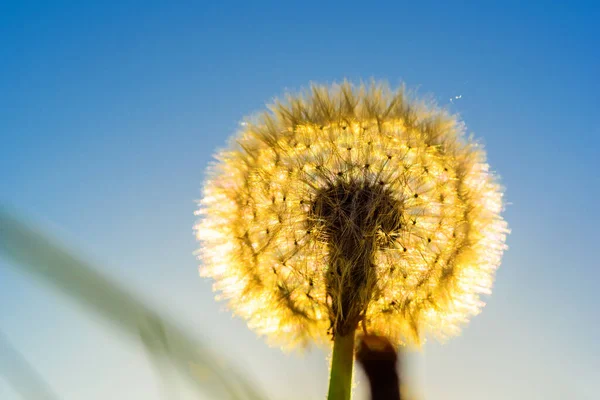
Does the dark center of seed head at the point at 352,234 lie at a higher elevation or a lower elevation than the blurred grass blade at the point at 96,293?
higher

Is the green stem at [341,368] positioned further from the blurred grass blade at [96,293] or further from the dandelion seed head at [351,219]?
the blurred grass blade at [96,293]


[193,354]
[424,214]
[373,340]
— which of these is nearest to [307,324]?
[424,214]

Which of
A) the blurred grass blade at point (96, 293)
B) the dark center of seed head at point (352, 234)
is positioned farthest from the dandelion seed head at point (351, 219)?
the blurred grass blade at point (96, 293)

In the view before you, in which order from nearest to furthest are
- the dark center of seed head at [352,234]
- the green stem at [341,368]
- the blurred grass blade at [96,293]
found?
the blurred grass blade at [96,293], the green stem at [341,368], the dark center of seed head at [352,234]

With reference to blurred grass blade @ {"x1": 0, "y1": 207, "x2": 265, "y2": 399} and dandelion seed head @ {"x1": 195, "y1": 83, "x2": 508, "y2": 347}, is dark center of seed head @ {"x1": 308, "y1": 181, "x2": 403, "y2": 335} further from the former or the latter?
blurred grass blade @ {"x1": 0, "y1": 207, "x2": 265, "y2": 399}

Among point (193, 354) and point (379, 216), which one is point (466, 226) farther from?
A: point (193, 354)

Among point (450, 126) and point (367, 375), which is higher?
point (450, 126)

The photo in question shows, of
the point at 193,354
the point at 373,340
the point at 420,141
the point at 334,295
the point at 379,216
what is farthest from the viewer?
the point at 420,141

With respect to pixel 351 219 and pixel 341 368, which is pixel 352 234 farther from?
pixel 341 368
